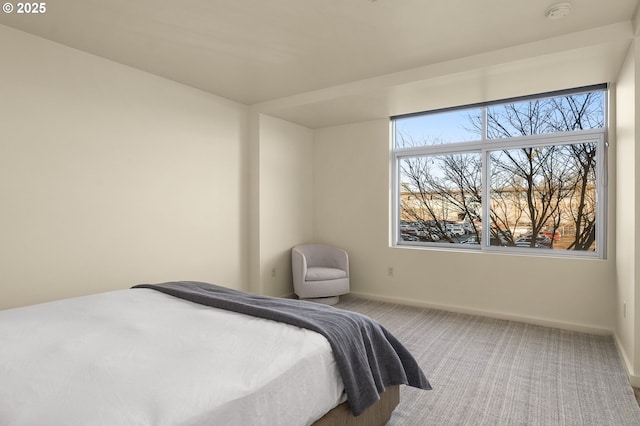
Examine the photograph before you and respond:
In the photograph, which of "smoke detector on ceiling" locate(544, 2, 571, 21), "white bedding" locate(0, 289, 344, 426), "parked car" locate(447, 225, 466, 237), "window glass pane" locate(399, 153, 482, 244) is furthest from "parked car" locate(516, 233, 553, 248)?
"white bedding" locate(0, 289, 344, 426)

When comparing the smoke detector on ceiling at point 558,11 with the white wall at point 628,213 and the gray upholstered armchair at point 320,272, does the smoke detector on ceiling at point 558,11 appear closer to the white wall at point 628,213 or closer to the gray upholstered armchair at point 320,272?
the white wall at point 628,213

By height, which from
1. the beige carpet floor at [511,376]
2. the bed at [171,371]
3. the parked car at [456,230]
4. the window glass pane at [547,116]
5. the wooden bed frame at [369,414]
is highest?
the window glass pane at [547,116]

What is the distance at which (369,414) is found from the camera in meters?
1.86

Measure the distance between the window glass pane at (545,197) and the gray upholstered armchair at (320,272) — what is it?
6.18 ft

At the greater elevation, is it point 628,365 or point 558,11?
point 558,11

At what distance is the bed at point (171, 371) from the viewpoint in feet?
3.68

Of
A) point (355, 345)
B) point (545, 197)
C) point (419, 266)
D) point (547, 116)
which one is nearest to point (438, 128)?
point (547, 116)

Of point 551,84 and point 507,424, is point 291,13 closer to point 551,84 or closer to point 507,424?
point 551,84

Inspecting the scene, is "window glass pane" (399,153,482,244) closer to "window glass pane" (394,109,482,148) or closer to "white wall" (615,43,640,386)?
"window glass pane" (394,109,482,148)

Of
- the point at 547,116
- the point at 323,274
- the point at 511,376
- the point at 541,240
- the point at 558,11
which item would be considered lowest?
the point at 511,376

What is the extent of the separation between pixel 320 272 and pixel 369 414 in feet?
9.33

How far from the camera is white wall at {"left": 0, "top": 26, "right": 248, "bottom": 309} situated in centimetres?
279

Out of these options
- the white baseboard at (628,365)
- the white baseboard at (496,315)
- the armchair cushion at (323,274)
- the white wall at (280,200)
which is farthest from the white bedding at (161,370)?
the white baseboard at (496,315)

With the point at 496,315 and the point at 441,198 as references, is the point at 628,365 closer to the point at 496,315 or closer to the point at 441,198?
the point at 496,315
